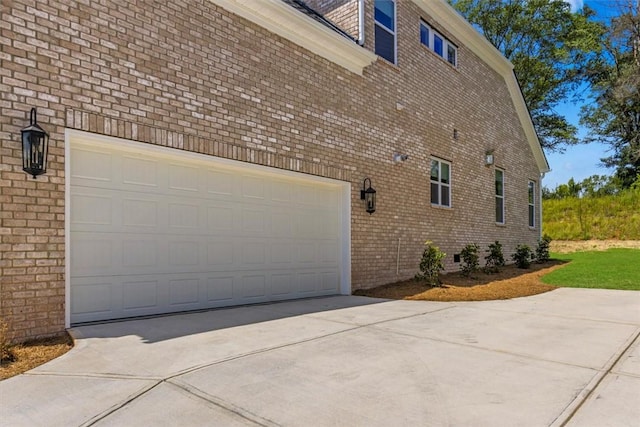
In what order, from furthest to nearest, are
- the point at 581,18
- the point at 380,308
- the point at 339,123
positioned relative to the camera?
1. the point at 581,18
2. the point at 339,123
3. the point at 380,308

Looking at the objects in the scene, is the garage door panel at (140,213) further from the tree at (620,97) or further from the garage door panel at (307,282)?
the tree at (620,97)

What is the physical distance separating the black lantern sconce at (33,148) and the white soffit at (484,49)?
990 centimetres

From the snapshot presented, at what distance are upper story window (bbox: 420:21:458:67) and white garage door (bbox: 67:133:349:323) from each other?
604 centimetres

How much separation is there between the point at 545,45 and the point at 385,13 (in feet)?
67.1

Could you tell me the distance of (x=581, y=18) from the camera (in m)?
25.4

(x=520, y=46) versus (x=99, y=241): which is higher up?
(x=520, y=46)

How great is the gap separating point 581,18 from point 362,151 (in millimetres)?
24047

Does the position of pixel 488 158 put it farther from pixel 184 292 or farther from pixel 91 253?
pixel 91 253

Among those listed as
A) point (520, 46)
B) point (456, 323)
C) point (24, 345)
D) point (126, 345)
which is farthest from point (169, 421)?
point (520, 46)

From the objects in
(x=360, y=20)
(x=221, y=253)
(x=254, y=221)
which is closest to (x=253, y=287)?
(x=221, y=253)

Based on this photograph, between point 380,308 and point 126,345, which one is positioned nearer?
point 126,345

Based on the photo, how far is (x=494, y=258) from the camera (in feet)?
45.3

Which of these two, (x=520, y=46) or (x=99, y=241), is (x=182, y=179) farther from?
(x=520, y=46)

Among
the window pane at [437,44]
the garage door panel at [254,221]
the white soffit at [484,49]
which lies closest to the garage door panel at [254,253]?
the garage door panel at [254,221]
